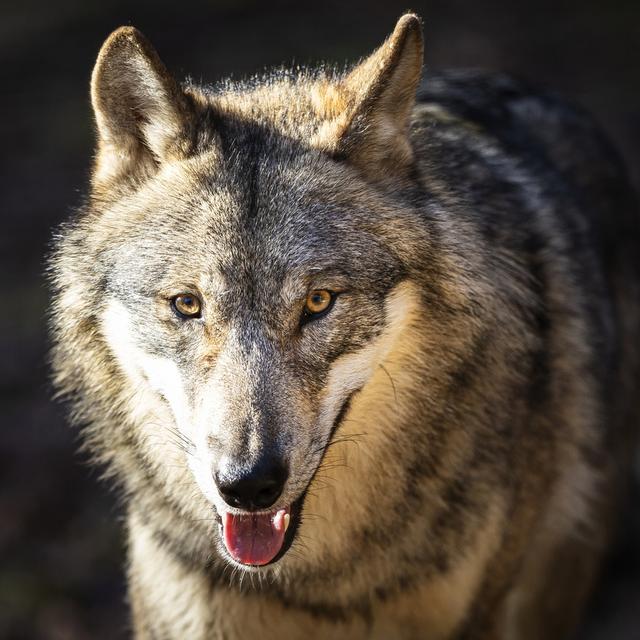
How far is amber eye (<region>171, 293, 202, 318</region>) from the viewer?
10.4ft

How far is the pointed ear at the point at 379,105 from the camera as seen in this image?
3.25m

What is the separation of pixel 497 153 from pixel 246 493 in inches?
83.7

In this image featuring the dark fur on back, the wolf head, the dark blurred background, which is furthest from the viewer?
the dark blurred background

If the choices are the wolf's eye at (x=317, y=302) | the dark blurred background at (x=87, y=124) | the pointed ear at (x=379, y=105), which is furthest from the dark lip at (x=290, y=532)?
the dark blurred background at (x=87, y=124)

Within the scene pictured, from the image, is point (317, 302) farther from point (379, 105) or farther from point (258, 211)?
point (379, 105)

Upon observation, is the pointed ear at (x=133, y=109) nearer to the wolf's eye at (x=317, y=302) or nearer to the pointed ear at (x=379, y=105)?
the pointed ear at (x=379, y=105)

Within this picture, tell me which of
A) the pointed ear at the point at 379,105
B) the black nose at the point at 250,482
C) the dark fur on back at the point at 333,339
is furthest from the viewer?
the pointed ear at the point at 379,105

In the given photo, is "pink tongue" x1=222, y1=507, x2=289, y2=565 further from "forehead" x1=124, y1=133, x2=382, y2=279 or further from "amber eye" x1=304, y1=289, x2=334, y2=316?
"forehead" x1=124, y1=133, x2=382, y2=279

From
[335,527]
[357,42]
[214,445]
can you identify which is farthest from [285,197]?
[357,42]

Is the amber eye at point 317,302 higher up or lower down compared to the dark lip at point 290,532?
higher up

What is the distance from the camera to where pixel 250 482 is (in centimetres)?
285

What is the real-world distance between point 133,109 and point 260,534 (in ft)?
4.75

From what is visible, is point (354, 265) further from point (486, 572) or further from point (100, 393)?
point (486, 572)

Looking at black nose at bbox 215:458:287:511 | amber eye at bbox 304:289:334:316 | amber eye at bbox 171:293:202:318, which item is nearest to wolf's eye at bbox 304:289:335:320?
amber eye at bbox 304:289:334:316
